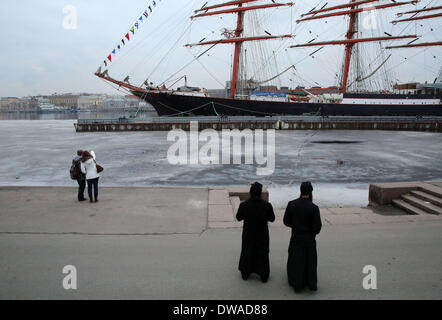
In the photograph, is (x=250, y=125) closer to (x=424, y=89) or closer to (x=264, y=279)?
(x=424, y=89)

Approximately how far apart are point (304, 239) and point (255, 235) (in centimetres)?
69

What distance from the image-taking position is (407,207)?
8.60 meters

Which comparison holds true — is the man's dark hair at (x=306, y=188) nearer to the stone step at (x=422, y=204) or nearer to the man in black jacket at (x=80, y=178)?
the stone step at (x=422, y=204)

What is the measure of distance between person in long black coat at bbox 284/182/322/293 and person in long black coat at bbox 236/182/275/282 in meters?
0.35

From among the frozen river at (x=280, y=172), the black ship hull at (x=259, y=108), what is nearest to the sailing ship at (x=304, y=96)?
the black ship hull at (x=259, y=108)

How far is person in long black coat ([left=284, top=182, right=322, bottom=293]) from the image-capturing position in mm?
4152

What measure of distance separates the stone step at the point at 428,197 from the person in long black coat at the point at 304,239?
593 centimetres

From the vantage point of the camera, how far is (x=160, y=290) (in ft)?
14.2

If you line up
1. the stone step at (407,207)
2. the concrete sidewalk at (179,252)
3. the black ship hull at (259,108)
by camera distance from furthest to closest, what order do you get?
the black ship hull at (259,108), the stone step at (407,207), the concrete sidewalk at (179,252)

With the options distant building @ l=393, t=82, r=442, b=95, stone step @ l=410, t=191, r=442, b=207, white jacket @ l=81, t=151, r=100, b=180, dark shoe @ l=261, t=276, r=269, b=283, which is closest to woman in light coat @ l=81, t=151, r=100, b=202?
white jacket @ l=81, t=151, r=100, b=180

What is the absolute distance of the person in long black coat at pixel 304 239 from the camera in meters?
4.15
